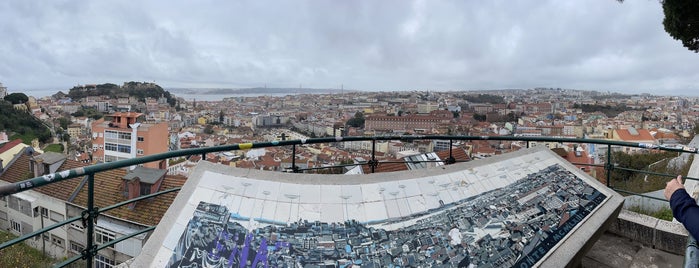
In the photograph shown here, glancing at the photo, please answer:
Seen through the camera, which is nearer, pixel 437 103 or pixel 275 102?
pixel 437 103

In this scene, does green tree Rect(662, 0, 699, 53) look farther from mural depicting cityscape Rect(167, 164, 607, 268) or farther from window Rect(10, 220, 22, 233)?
window Rect(10, 220, 22, 233)

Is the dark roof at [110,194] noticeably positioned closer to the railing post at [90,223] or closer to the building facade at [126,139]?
the railing post at [90,223]

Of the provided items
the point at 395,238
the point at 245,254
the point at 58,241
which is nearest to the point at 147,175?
the point at 58,241

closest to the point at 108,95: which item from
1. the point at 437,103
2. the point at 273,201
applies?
the point at 437,103

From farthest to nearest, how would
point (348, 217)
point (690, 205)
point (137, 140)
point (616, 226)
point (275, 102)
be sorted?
point (275, 102)
point (137, 140)
point (616, 226)
point (348, 217)
point (690, 205)

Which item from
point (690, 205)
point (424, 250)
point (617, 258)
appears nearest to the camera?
point (690, 205)

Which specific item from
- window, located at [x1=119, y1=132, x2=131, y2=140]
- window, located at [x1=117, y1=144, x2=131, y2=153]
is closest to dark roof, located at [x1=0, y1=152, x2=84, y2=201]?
window, located at [x1=119, y1=132, x2=131, y2=140]

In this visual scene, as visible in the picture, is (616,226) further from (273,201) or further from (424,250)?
(273,201)
